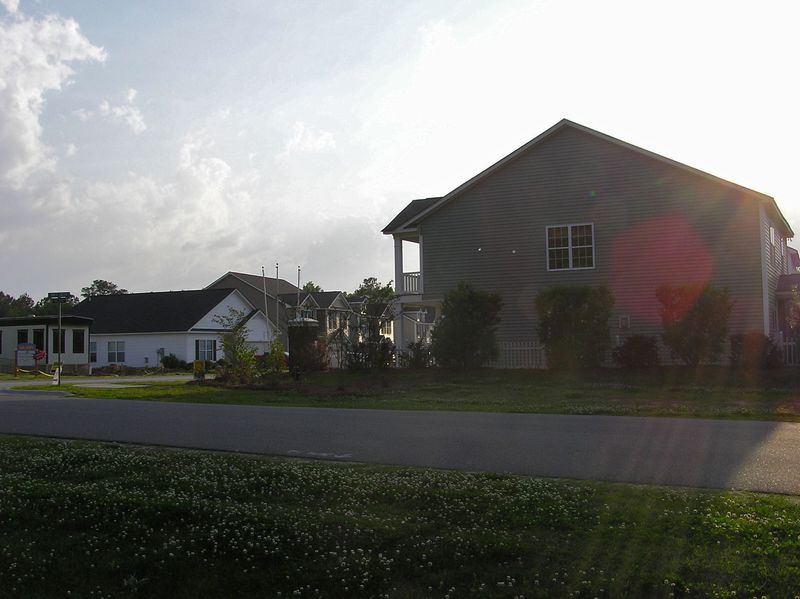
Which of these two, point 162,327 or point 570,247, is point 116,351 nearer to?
point 162,327

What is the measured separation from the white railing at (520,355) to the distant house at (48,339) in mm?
27836

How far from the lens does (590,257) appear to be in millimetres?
27547

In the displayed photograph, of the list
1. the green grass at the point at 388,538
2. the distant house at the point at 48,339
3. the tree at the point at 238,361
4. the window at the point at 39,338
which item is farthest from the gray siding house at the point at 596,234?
the window at the point at 39,338

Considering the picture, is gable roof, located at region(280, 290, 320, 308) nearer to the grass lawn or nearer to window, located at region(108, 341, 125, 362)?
window, located at region(108, 341, 125, 362)

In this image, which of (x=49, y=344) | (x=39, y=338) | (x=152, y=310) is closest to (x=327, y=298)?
(x=152, y=310)

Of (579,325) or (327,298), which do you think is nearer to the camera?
(579,325)

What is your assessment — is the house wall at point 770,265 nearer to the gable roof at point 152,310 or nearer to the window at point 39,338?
the gable roof at point 152,310

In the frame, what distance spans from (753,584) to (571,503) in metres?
1.98

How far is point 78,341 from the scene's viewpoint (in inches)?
1817

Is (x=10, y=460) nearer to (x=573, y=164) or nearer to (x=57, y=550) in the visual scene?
(x=57, y=550)

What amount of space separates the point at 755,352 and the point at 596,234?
22.8 ft

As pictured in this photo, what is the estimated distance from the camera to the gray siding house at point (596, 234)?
83.6 ft

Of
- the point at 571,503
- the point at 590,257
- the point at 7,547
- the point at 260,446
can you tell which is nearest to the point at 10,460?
the point at 260,446

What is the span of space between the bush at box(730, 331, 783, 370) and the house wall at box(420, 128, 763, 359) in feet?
6.79
